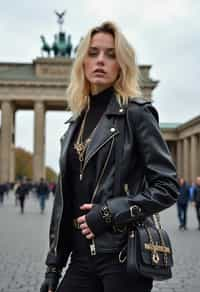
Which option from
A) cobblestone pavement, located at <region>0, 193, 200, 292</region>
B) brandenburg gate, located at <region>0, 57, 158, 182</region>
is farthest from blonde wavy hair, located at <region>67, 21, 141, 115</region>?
brandenburg gate, located at <region>0, 57, 158, 182</region>

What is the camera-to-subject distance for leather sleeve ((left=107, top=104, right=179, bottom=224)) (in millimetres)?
2826

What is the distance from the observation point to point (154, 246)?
9.16ft

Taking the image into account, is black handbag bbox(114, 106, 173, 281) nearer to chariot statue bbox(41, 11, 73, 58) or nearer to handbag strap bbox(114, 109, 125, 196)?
handbag strap bbox(114, 109, 125, 196)

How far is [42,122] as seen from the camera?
77938mm

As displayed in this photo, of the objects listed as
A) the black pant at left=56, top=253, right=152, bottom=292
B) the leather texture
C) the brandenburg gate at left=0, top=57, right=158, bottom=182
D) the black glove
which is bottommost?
the black glove

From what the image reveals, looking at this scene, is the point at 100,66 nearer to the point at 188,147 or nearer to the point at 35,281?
the point at 35,281

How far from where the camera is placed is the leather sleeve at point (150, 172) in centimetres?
283

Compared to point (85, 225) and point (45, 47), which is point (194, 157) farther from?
point (85, 225)

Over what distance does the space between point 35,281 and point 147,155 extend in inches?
245

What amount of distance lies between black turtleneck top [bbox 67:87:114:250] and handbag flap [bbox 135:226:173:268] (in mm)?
387

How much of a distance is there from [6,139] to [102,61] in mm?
74098

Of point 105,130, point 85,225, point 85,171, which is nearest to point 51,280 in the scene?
point 85,225

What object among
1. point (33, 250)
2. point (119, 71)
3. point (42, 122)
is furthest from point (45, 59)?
point (119, 71)

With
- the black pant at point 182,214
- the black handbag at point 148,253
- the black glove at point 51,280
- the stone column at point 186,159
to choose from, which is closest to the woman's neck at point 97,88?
the black handbag at point 148,253
